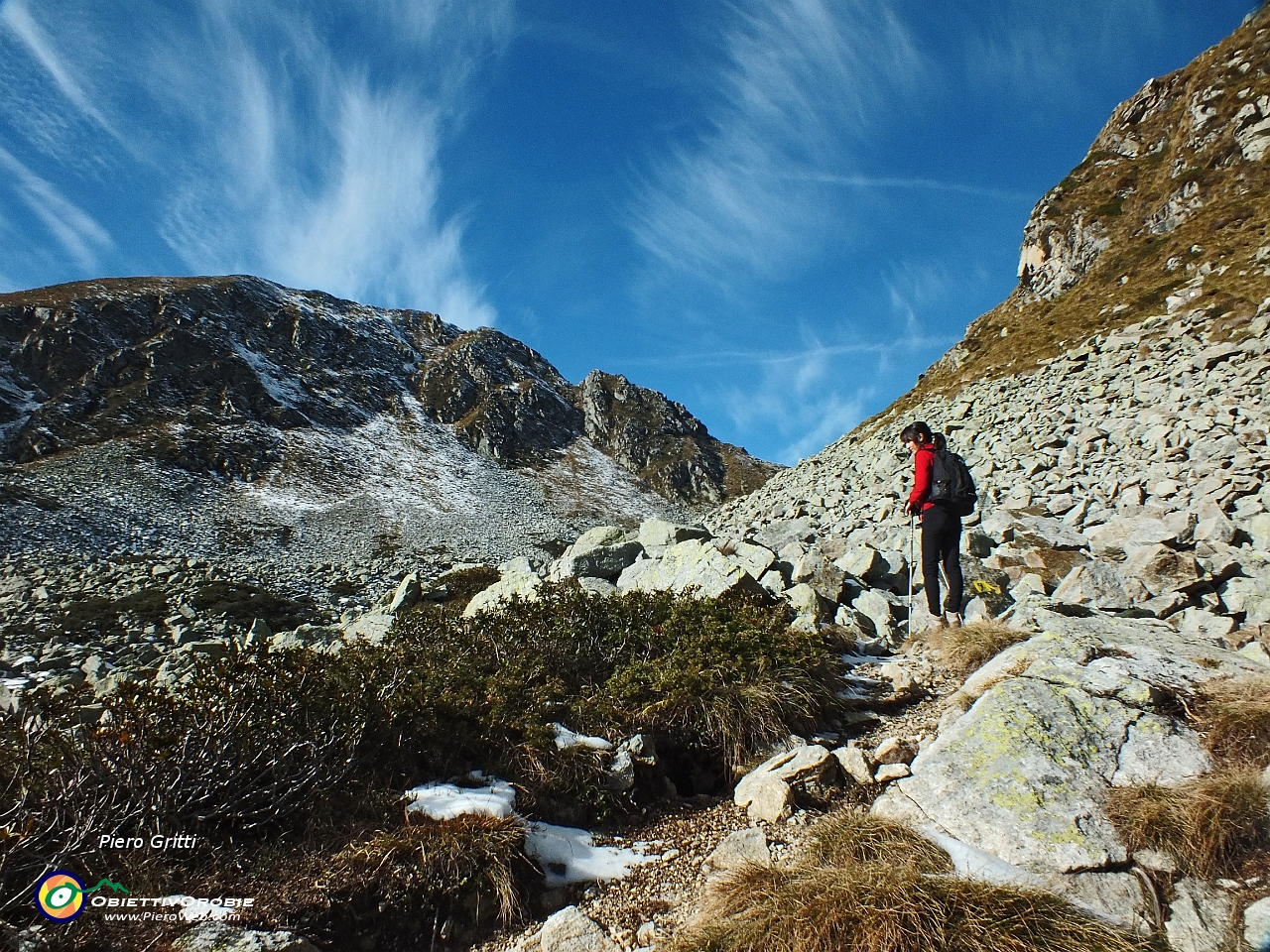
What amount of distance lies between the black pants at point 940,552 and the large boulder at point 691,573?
2.32 meters

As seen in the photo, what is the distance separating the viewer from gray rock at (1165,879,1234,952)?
114 inches

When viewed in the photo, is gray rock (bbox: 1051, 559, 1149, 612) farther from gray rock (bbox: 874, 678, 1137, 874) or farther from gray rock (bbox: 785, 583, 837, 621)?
gray rock (bbox: 874, 678, 1137, 874)

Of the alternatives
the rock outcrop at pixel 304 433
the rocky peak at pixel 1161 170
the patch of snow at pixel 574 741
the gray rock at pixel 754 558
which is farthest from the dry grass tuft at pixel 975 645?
the rock outcrop at pixel 304 433

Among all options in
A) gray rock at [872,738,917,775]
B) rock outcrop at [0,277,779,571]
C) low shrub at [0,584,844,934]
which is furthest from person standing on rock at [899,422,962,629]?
rock outcrop at [0,277,779,571]

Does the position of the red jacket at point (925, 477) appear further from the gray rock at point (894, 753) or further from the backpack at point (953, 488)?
the gray rock at point (894, 753)

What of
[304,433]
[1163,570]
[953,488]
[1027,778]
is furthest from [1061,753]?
[304,433]

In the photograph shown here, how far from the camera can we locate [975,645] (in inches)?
271

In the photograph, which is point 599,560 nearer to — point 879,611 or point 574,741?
point 879,611

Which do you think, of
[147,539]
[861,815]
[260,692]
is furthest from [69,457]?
[861,815]

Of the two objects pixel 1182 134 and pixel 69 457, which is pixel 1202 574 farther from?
pixel 69 457

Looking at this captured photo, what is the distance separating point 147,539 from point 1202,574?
42370mm

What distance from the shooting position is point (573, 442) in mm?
92688

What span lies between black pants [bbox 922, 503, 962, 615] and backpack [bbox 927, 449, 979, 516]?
12 centimetres

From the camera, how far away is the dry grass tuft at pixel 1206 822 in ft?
10.6
